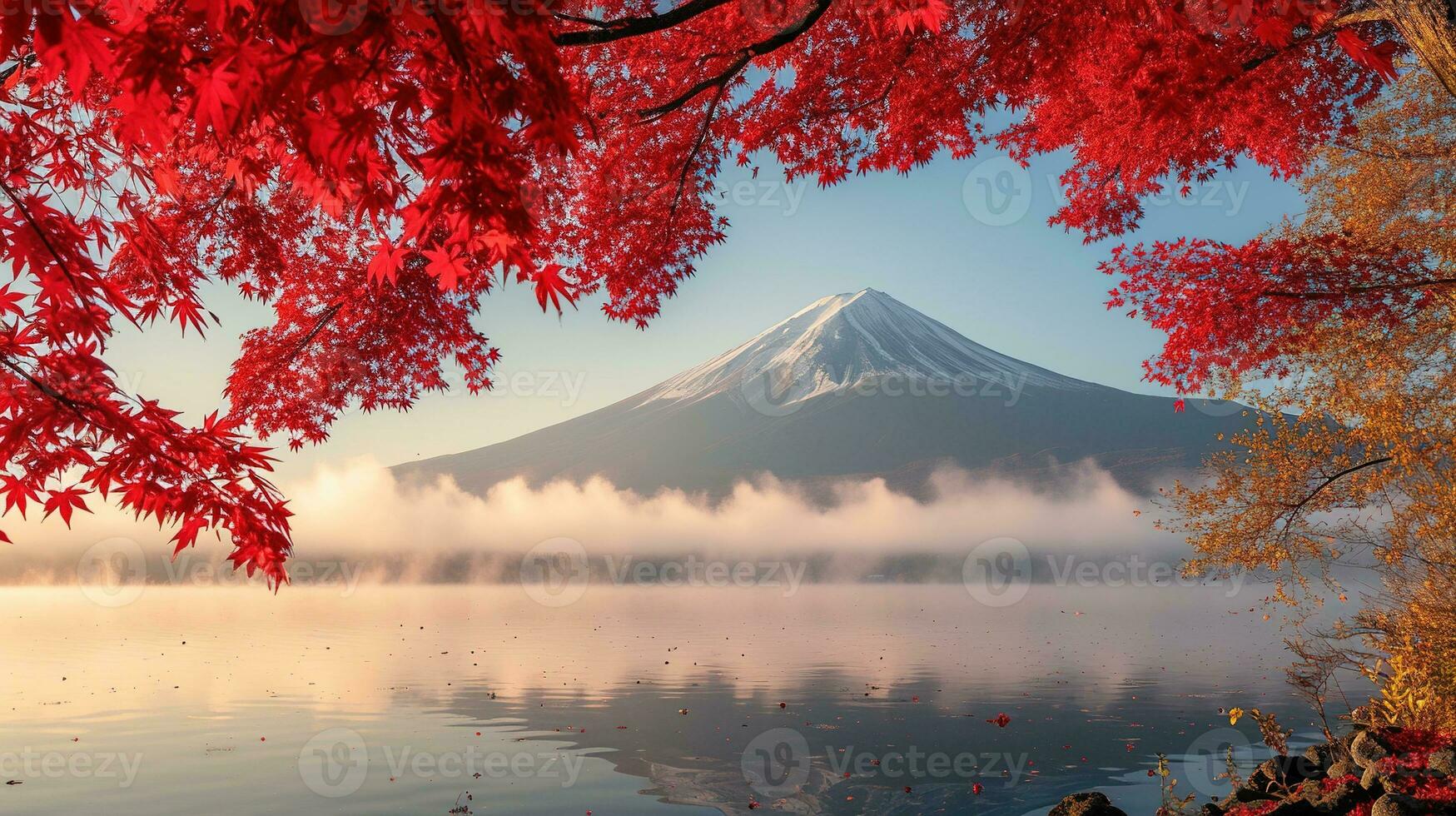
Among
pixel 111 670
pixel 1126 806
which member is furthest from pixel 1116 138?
pixel 111 670

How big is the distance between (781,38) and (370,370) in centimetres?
750

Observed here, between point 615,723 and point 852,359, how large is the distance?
149711mm

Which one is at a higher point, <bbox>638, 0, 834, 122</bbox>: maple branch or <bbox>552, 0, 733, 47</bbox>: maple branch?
<bbox>638, 0, 834, 122</bbox>: maple branch

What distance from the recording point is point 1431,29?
17.3ft

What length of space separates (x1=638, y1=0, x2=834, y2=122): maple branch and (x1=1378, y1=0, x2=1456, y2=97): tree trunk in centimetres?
368

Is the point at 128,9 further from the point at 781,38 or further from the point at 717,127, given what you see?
the point at 717,127

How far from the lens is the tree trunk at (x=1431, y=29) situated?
5184 millimetres

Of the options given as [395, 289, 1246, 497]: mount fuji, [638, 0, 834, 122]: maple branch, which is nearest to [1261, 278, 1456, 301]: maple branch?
[638, 0, 834, 122]: maple branch

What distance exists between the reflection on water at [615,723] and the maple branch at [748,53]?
922 centimetres

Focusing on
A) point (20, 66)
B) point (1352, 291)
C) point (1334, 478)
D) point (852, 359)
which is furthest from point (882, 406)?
point (20, 66)

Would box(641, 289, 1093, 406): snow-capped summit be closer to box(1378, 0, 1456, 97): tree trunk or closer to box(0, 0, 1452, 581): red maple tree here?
box(0, 0, 1452, 581): red maple tree

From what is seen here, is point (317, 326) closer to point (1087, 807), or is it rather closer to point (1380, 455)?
point (1087, 807)

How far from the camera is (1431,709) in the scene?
855 cm

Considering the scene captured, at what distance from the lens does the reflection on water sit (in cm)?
1227
